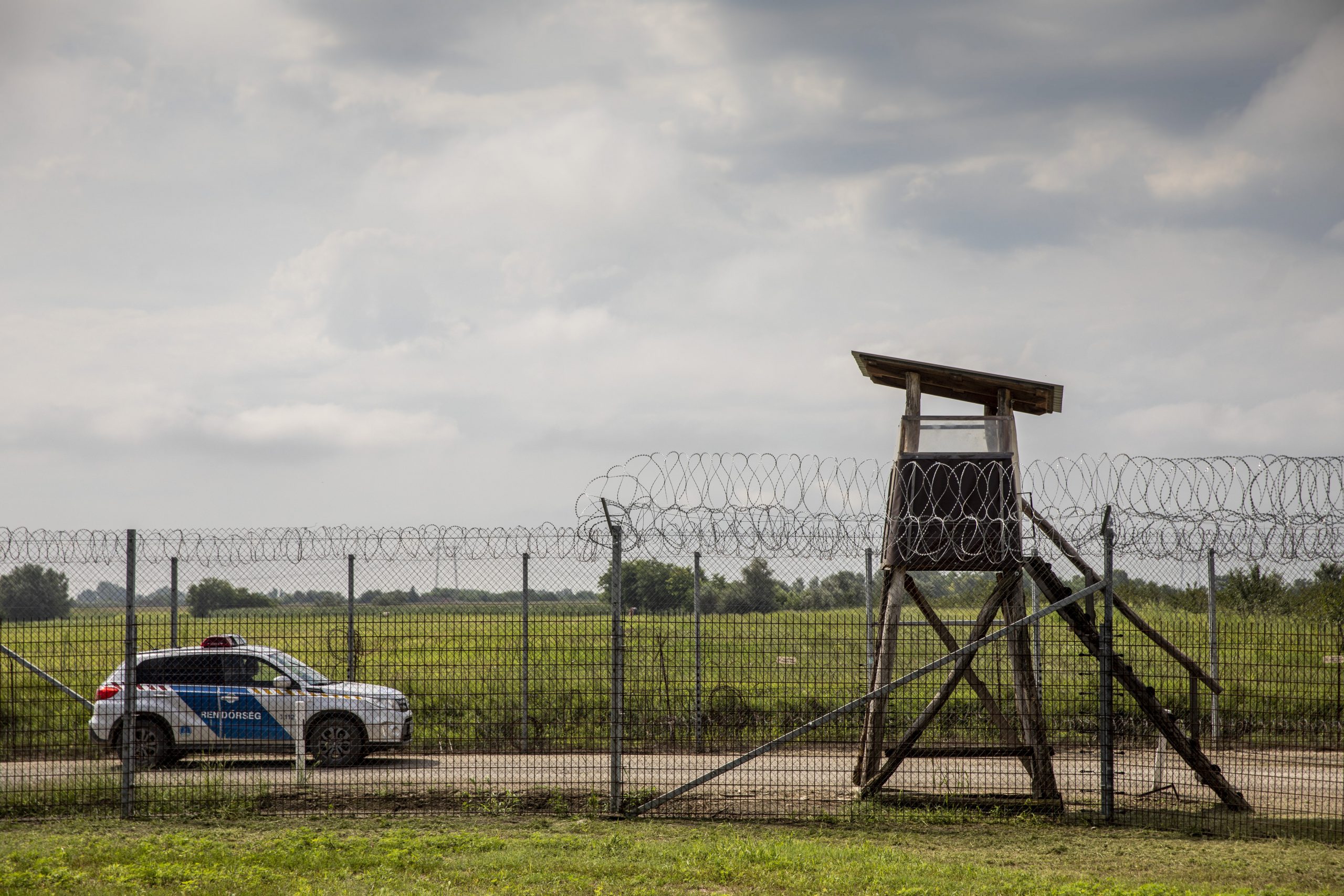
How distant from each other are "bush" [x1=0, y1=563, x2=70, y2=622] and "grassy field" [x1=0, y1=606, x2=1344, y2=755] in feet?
0.54

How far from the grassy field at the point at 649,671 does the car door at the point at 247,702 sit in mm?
440

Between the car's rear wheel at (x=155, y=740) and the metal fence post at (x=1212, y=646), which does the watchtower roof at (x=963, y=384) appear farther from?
the car's rear wheel at (x=155, y=740)

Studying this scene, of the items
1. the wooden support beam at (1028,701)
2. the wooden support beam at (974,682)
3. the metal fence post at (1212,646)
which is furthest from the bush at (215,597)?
the metal fence post at (1212,646)

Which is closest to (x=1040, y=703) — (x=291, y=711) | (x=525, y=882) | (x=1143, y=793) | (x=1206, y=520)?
(x=1143, y=793)

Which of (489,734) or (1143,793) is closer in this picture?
(1143,793)

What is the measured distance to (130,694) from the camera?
9.88 m

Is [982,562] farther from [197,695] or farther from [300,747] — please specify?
[197,695]

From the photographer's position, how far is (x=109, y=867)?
795cm

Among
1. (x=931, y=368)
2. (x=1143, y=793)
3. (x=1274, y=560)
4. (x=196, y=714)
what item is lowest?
(x=1143, y=793)

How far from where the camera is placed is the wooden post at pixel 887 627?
34.9ft

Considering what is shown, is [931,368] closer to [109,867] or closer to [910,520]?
[910,520]

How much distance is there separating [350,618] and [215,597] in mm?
1726

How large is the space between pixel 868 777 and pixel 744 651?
1666 mm

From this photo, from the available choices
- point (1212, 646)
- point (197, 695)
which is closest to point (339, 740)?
point (197, 695)
